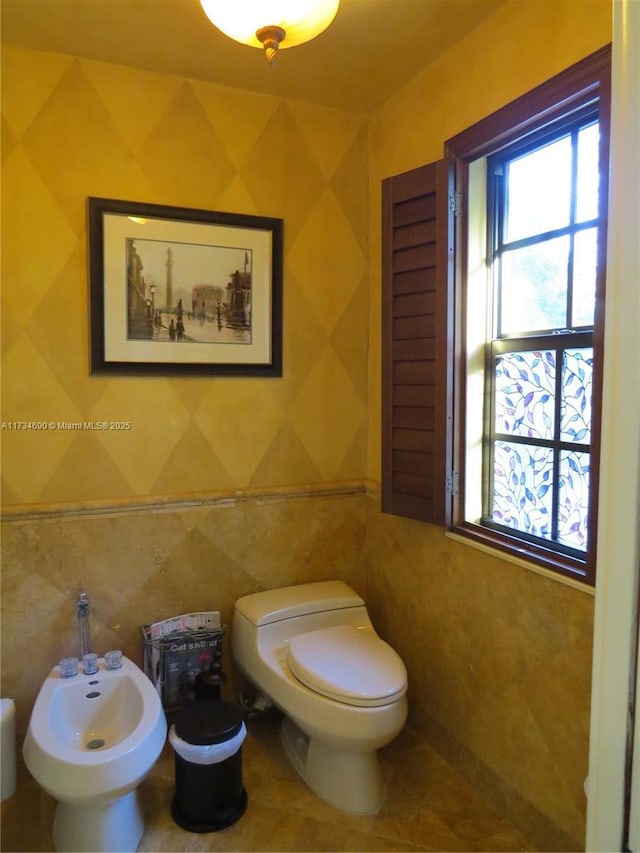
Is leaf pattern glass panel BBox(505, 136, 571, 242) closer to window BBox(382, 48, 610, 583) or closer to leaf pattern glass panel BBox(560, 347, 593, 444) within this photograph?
window BBox(382, 48, 610, 583)

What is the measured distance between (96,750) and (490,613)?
1.23 metres

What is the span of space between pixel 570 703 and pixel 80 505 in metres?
1.70

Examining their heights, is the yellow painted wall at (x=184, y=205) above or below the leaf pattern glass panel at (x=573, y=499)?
above

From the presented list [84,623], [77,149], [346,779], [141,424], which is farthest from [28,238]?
[346,779]

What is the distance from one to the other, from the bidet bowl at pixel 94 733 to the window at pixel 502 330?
1091mm

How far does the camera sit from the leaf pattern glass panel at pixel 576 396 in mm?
1616

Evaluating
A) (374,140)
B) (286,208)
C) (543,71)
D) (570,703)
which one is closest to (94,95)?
(286,208)

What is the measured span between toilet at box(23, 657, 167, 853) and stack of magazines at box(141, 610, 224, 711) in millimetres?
151

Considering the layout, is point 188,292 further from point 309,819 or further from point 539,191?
point 309,819

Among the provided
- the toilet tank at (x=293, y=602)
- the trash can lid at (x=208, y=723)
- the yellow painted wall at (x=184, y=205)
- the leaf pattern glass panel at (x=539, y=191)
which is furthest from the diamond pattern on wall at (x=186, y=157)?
the trash can lid at (x=208, y=723)

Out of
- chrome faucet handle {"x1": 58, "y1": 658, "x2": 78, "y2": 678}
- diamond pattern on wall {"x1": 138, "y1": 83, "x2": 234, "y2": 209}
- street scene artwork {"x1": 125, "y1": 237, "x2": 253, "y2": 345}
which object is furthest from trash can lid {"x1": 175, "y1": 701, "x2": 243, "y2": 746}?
diamond pattern on wall {"x1": 138, "y1": 83, "x2": 234, "y2": 209}

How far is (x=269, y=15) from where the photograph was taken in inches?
55.5

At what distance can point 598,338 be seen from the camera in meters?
1.40

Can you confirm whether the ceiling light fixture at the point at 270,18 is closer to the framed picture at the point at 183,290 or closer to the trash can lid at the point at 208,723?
the framed picture at the point at 183,290
